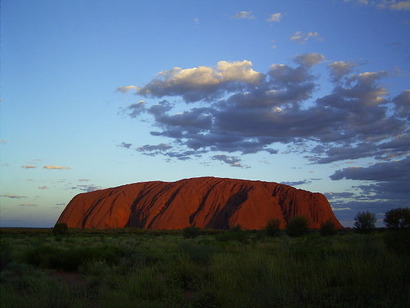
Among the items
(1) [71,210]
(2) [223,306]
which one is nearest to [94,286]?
(2) [223,306]

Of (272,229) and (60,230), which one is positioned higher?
(272,229)

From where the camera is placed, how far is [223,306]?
226 inches

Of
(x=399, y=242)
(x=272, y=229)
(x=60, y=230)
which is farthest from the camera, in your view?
(x=60, y=230)

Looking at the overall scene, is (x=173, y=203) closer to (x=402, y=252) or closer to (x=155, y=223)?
(x=155, y=223)

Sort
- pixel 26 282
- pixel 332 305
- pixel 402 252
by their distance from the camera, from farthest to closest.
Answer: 1. pixel 402 252
2. pixel 26 282
3. pixel 332 305

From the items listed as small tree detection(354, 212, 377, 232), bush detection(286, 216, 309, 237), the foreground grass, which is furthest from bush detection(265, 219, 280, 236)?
the foreground grass

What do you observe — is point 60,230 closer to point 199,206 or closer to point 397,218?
point 199,206

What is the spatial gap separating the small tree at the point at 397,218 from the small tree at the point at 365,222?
4.43 feet

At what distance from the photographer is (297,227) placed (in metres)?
34.0

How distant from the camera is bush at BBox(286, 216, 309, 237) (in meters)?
33.8

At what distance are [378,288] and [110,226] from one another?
216ft

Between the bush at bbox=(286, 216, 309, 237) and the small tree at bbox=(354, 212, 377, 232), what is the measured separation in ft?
21.7

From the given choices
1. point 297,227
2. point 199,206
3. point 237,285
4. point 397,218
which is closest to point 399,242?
point 237,285

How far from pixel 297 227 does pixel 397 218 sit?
10193 mm
